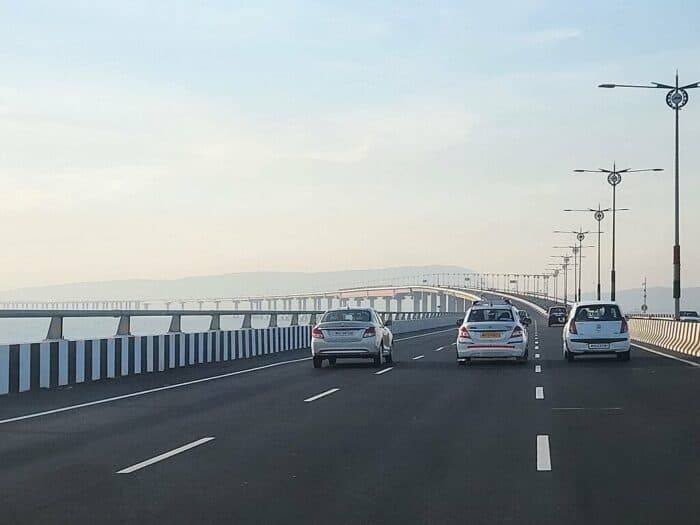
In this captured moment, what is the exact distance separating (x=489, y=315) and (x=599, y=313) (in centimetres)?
302

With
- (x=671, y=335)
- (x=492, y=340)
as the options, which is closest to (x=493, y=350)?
(x=492, y=340)

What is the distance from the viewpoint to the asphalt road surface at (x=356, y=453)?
9336 millimetres

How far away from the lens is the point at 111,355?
25.6 m

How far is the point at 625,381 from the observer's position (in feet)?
78.5

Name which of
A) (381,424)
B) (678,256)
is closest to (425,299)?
(678,256)

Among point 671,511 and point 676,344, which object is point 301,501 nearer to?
point 671,511

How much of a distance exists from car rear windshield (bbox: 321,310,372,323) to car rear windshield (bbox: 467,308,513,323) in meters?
2.70

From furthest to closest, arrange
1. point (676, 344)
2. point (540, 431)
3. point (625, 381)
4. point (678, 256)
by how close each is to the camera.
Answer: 1. point (678, 256)
2. point (676, 344)
3. point (625, 381)
4. point (540, 431)

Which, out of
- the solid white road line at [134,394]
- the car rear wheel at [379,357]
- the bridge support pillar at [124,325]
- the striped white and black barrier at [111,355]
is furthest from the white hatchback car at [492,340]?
the bridge support pillar at [124,325]

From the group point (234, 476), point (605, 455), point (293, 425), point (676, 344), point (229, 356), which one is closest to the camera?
point (234, 476)

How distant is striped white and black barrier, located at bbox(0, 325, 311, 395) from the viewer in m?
21.4

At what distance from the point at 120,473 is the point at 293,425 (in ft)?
14.8

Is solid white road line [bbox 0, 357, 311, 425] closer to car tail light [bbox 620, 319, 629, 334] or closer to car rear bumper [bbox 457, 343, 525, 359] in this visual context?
car rear bumper [bbox 457, 343, 525, 359]

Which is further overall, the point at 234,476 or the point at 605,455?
the point at 605,455
